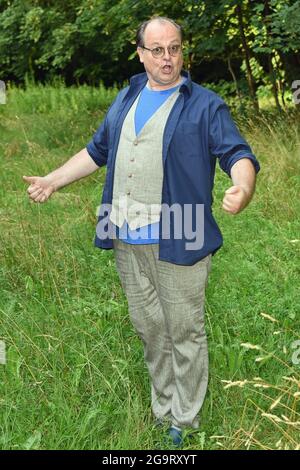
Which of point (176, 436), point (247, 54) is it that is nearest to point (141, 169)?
point (176, 436)

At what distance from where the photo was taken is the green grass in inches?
129

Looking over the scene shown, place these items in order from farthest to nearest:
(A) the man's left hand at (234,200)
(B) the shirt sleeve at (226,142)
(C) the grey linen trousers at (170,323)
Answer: (C) the grey linen trousers at (170,323) → (B) the shirt sleeve at (226,142) → (A) the man's left hand at (234,200)

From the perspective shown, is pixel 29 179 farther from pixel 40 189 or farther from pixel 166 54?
pixel 166 54

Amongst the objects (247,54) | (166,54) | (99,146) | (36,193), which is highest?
(166,54)

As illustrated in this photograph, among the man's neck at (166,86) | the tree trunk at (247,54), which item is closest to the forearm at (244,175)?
the man's neck at (166,86)

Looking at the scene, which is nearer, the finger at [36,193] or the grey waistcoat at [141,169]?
the grey waistcoat at [141,169]

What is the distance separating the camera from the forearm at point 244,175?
8.99 feet

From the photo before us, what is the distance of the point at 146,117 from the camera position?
9.83ft

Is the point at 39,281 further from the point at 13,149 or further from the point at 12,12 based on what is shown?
the point at 12,12

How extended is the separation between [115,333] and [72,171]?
114 cm

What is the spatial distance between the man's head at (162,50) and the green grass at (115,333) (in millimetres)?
1094

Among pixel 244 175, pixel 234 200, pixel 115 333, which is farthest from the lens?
pixel 115 333

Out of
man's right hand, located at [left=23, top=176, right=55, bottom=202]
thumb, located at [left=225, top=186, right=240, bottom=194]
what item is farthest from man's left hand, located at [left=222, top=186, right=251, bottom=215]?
man's right hand, located at [left=23, top=176, right=55, bottom=202]

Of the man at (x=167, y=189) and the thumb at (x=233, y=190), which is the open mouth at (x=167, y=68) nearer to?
the man at (x=167, y=189)
